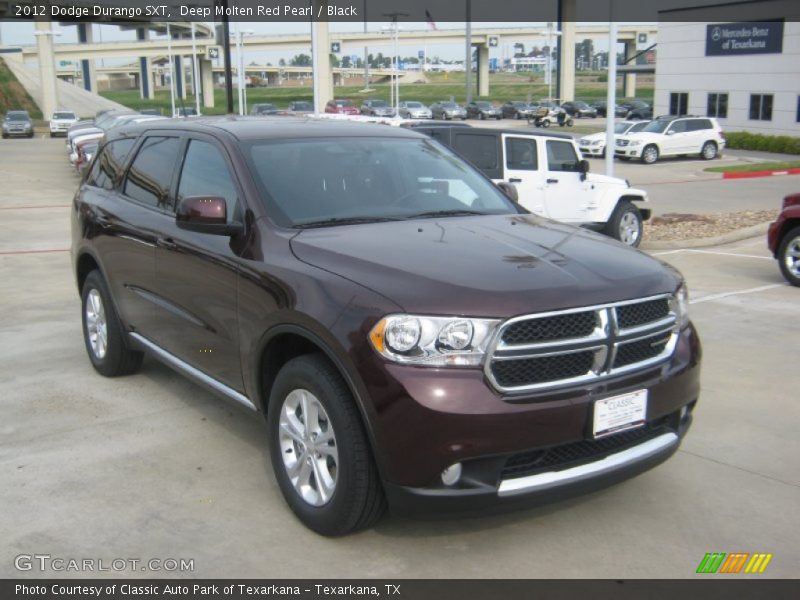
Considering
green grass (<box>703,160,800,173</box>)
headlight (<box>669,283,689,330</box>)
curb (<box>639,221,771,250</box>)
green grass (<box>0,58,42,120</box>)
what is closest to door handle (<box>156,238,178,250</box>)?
headlight (<box>669,283,689,330</box>)

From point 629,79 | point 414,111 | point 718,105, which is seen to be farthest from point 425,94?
point 718,105

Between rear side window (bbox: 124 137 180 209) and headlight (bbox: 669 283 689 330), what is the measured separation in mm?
3024

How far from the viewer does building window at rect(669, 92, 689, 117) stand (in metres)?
44.0

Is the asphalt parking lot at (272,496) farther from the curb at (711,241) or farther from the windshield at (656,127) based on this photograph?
the windshield at (656,127)

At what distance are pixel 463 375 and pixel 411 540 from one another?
960 mm

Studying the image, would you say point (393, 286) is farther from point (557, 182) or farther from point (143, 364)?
point (557, 182)

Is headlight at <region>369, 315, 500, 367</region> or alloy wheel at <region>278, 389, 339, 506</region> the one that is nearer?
headlight at <region>369, 315, 500, 367</region>

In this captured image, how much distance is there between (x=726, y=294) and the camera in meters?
9.16

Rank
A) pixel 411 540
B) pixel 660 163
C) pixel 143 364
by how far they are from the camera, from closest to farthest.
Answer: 1. pixel 411 540
2. pixel 143 364
3. pixel 660 163

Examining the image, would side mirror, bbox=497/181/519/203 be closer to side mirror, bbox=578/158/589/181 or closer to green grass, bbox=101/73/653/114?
side mirror, bbox=578/158/589/181

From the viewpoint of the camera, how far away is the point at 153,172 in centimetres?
552

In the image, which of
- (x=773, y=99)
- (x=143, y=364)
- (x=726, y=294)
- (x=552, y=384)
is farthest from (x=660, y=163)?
(x=552, y=384)

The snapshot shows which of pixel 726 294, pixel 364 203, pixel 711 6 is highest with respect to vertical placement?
pixel 711 6

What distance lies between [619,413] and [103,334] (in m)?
4.02
